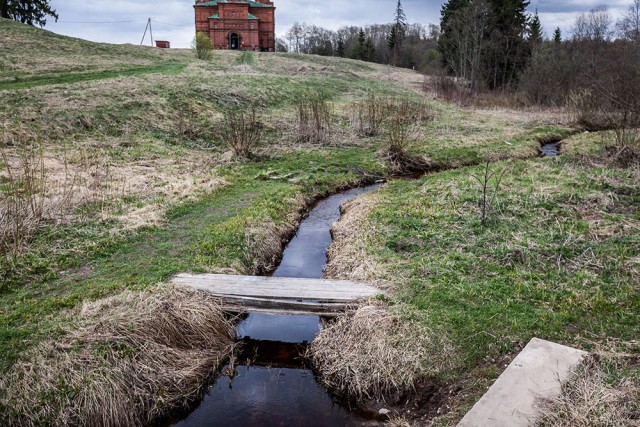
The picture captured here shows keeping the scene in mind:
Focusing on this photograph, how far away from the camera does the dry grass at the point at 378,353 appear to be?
465 centimetres

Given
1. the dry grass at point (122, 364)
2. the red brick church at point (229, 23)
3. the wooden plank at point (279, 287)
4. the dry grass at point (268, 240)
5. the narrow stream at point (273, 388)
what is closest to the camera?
the dry grass at point (122, 364)

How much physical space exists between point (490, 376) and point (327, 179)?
26.4 ft

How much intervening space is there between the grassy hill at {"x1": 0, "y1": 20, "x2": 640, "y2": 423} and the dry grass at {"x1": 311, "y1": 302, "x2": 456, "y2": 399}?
19 centimetres

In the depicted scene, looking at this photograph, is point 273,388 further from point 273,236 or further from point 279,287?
point 273,236

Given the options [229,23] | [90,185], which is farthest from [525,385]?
[229,23]

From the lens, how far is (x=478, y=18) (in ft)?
96.3

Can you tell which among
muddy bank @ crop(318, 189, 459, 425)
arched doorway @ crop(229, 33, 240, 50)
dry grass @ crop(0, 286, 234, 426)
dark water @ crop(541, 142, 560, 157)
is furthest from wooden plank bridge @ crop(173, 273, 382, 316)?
arched doorway @ crop(229, 33, 240, 50)

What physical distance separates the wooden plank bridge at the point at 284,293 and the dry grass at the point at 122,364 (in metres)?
0.33

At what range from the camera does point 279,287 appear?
6.02m

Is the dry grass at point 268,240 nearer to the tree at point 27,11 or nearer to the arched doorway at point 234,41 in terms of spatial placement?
the tree at point 27,11

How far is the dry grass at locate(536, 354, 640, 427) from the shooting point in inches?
137

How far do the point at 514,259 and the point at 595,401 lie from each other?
2.93 metres

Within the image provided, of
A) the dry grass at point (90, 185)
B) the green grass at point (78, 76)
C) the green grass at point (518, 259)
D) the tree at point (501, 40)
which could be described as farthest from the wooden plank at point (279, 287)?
the tree at point (501, 40)

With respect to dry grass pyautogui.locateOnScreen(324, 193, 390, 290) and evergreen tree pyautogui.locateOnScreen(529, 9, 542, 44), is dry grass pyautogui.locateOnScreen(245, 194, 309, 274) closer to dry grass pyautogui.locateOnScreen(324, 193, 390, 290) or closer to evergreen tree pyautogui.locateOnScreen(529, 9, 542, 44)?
dry grass pyautogui.locateOnScreen(324, 193, 390, 290)
